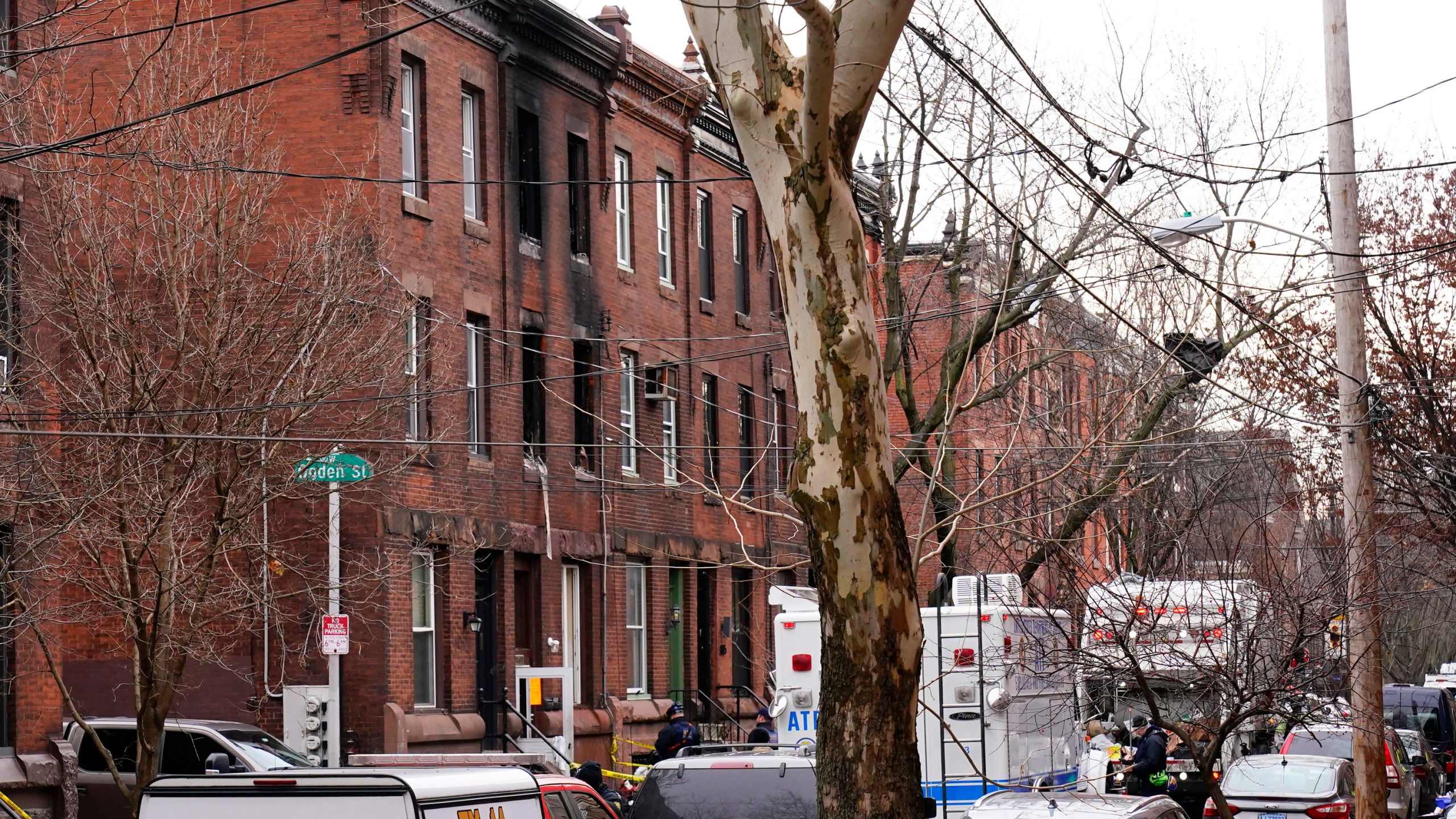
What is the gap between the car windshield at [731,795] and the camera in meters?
12.5

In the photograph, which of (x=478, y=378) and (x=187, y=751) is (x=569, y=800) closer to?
(x=187, y=751)

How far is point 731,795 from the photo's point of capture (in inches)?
496

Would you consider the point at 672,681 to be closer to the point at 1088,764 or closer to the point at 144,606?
the point at 1088,764

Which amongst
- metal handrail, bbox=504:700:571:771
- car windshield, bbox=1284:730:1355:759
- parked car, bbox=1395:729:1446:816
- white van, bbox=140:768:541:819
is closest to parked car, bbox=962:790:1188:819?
white van, bbox=140:768:541:819

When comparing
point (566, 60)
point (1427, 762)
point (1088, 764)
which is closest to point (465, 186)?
point (566, 60)

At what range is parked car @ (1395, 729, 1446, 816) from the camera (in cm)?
2859

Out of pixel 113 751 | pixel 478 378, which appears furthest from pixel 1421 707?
pixel 113 751

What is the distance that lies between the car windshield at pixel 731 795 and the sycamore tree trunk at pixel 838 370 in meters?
3.56

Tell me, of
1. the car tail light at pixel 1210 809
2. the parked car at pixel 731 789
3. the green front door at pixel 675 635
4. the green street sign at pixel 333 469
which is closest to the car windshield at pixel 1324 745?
the car tail light at pixel 1210 809

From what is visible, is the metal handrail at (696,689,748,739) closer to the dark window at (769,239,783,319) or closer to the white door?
the white door

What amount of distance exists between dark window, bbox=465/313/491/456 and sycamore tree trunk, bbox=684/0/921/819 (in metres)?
17.8

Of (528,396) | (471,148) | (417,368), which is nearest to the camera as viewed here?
(417,368)

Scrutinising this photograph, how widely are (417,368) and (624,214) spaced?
9888 mm

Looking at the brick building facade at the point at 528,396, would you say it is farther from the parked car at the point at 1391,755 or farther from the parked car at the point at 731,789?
the parked car at the point at 1391,755
